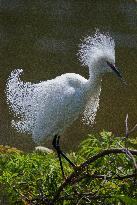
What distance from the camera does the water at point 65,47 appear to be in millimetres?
6810

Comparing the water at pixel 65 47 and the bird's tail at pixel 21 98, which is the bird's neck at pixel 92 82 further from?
the water at pixel 65 47

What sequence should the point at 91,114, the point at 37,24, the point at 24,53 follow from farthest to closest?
the point at 37,24 < the point at 24,53 < the point at 91,114

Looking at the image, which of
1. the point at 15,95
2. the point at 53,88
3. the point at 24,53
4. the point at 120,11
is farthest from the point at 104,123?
the point at 120,11

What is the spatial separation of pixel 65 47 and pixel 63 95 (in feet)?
15.6

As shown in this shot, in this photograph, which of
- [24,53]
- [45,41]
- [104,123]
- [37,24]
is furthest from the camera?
[37,24]

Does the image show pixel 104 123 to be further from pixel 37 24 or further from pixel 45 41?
pixel 37 24

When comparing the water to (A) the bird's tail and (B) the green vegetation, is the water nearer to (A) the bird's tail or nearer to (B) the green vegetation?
(A) the bird's tail

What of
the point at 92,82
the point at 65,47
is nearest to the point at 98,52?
the point at 92,82

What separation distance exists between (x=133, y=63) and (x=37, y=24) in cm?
200

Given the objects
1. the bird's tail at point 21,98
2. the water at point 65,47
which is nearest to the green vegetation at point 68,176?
the bird's tail at point 21,98

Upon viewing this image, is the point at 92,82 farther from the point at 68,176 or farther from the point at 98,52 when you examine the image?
the point at 68,176

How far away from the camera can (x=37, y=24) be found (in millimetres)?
10117

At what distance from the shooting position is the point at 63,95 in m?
4.34

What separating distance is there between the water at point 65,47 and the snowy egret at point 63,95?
1612 millimetres
